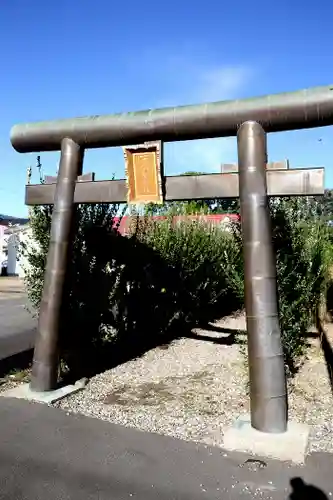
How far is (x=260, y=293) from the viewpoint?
16.4 ft

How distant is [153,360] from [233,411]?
3076 mm

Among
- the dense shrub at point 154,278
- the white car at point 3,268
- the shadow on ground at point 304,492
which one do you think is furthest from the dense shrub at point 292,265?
the white car at point 3,268

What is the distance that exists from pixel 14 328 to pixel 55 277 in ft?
23.7

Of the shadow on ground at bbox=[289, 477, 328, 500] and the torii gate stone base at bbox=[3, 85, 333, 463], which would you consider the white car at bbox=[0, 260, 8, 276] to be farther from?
the shadow on ground at bbox=[289, 477, 328, 500]

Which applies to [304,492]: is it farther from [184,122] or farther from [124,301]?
[124,301]

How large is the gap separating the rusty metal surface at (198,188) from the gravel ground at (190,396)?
283cm

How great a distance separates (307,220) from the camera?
9172mm

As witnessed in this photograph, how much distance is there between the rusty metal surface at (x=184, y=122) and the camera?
5.14m

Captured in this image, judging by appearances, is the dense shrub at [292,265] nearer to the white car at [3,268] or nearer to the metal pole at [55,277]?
the metal pole at [55,277]

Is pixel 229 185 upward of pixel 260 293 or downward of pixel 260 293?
upward

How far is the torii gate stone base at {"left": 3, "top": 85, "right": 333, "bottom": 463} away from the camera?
487cm

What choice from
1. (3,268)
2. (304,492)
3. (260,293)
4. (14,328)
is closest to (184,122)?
(260,293)

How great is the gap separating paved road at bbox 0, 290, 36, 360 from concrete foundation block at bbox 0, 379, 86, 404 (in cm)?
278

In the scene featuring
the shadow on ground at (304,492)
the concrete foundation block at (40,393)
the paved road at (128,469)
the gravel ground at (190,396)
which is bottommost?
the gravel ground at (190,396)
